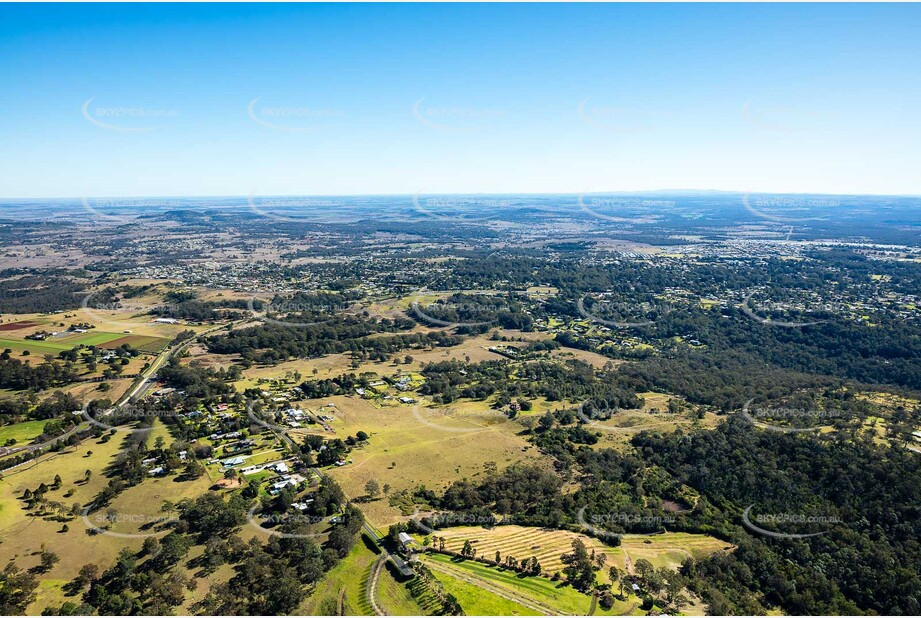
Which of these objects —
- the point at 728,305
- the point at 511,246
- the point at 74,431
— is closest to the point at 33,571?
the point at 74,431

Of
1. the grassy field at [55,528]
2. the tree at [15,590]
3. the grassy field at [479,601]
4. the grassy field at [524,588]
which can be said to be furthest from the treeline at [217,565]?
the grassy field at [479,601]

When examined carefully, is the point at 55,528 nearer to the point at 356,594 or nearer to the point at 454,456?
the point at 356,594

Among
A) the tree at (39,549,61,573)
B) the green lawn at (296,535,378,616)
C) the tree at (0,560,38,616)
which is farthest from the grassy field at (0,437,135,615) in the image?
the green lawn at (296,535,378,616)

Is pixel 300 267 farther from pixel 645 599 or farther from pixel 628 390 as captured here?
pixel 645 599

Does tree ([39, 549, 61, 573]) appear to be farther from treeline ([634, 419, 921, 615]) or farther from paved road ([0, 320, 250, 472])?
treeline ([634, 419, 921, 615])

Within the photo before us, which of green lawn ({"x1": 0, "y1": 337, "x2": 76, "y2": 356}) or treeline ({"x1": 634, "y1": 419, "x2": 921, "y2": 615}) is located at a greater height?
green lawn ({"x1": 0, "y1": 337, "x2": 76, "y2": 356})

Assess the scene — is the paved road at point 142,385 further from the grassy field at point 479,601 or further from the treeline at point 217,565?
the grassy field at point 479,601

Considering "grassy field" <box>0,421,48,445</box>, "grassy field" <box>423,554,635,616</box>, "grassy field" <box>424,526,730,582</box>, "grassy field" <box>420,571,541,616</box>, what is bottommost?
"grassy field" <box>424,526,730,582</box>
